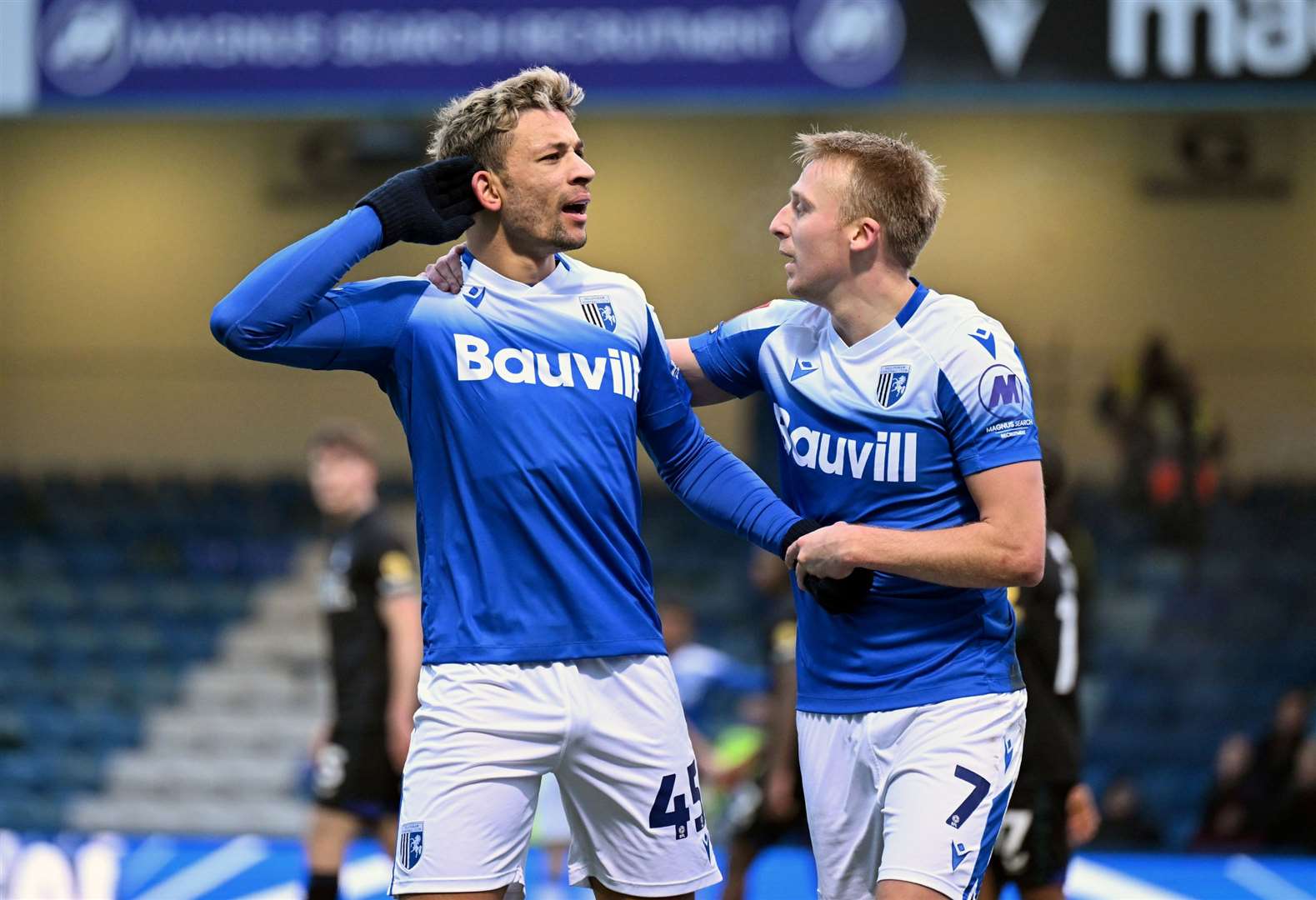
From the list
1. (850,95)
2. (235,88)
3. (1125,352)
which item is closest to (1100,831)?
(850,95)

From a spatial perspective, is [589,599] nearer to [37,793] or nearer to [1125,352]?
[37,793]

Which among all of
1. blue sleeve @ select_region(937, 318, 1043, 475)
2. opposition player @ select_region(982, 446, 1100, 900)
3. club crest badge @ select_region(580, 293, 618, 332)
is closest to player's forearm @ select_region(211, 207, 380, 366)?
club crest badge @ select_region(580, 293, 618, 332)

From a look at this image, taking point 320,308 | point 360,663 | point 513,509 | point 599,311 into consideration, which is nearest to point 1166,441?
point 360,663

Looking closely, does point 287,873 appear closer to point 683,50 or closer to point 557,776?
point 557,776

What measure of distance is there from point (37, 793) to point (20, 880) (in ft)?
13.2

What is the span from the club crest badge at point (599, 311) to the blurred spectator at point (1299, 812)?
702cm

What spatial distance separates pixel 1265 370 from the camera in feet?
45.2

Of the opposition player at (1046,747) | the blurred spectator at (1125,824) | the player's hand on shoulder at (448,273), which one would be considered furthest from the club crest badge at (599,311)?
the blurred spectator at (1125,824)

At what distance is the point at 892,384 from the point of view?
342 cm

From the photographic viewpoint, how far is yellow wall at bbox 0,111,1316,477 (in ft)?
46.8

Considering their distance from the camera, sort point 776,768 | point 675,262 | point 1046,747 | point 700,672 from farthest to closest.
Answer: point 675,262 → point 700,672 → point 776,768 → point 1046,747

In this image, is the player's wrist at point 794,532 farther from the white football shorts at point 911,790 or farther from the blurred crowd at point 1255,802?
the blurred crowd at point 1255,802

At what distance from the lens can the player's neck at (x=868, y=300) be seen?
11.5 ft

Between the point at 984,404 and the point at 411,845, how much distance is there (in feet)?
4.55
